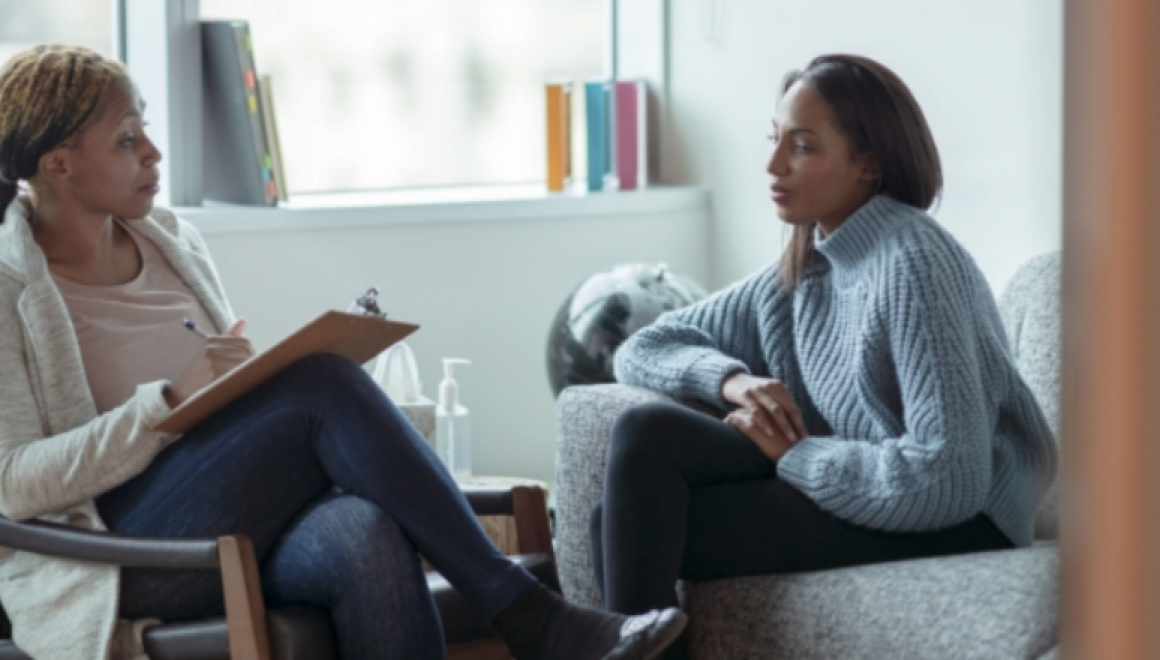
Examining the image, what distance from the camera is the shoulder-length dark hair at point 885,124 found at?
1857mm

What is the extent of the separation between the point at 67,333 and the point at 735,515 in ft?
2.88

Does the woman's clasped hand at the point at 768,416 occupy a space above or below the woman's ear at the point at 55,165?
below

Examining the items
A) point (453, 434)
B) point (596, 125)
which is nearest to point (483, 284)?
point (596, 125)

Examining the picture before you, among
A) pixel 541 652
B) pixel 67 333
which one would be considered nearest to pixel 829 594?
pixel 541 652

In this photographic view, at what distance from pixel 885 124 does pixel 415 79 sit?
6.05ft

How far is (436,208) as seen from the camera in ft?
10.7

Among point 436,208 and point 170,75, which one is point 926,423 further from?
point 170,75

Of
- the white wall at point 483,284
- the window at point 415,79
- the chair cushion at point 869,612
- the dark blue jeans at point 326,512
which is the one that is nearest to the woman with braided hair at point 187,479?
the dark blue jeans at point 326,512

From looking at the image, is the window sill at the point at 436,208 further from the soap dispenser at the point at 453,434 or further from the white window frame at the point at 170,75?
the soap dispenser at the point at 453,434

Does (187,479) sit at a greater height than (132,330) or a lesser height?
lesser

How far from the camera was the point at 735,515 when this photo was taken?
1809mm

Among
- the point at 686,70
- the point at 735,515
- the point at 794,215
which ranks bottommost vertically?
the point at 735,515

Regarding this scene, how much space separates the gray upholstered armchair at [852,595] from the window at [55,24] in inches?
60.3

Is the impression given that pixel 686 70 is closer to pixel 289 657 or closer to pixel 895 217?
pixel 895 217
